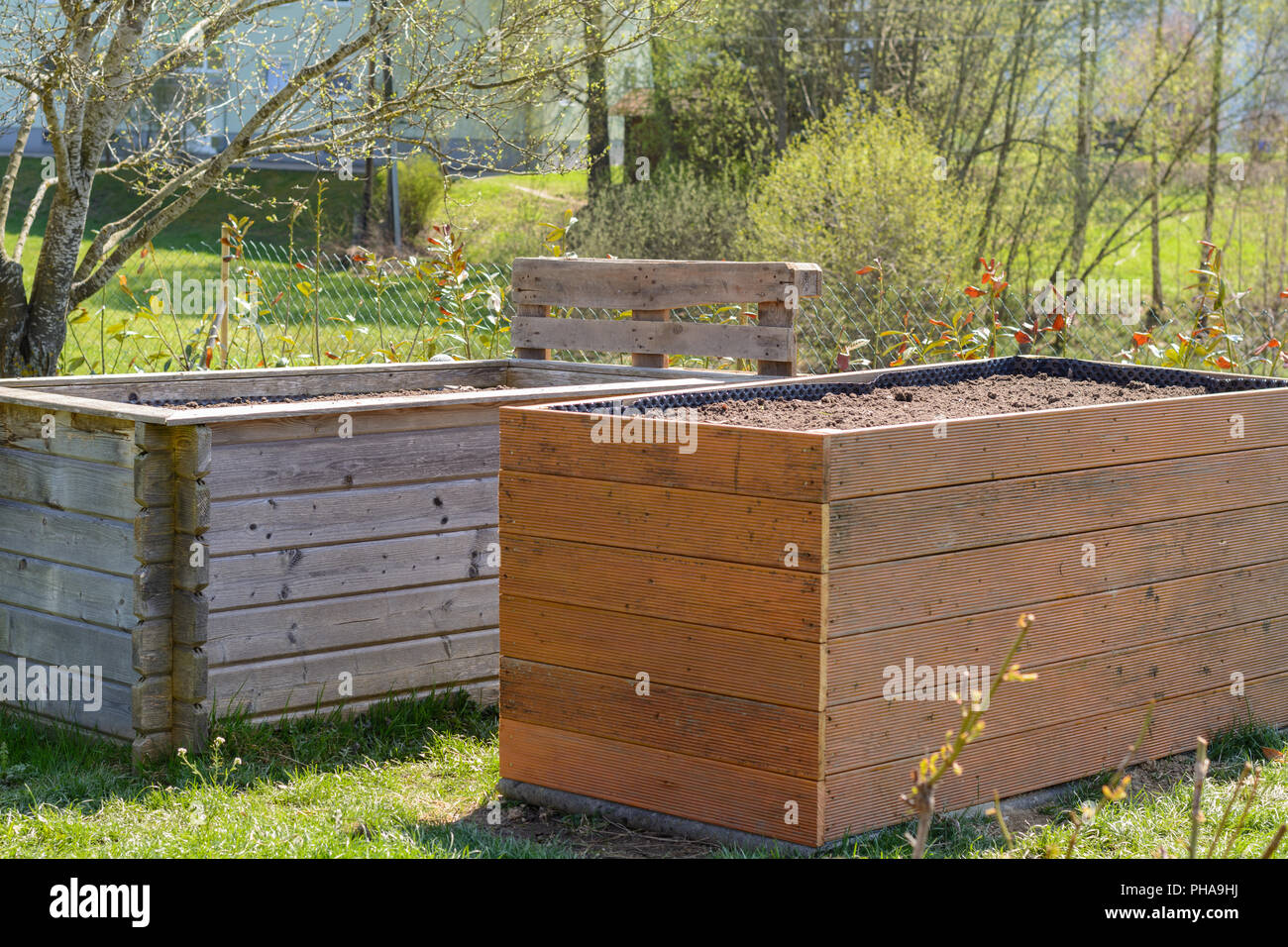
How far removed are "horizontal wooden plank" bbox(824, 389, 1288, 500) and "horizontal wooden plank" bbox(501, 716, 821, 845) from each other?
702 millimetres

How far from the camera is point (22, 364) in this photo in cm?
615

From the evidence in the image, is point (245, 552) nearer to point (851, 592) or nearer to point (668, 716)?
point (668, 716)

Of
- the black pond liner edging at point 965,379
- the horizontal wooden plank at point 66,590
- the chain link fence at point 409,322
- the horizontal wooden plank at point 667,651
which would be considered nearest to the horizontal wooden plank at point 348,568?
the horizontal wooden plank at point 66,590

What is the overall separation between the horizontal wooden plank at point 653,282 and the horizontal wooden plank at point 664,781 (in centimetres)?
229

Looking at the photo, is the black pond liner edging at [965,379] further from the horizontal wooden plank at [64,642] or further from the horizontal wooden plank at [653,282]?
the horizontal wooden plank at [64,642]

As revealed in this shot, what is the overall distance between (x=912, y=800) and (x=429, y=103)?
5.24 meters

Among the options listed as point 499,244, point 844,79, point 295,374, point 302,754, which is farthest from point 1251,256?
point 302,754

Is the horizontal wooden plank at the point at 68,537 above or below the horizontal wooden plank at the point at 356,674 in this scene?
above

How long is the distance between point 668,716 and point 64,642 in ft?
6.51

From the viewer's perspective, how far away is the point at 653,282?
5559mm

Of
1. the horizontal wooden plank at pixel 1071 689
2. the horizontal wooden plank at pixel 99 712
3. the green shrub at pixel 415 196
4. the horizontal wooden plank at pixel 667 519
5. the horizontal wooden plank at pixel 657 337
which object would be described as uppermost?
the green shrub at pixel 415 196

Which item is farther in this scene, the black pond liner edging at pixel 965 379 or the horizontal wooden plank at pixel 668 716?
the black pond liner edging at pixel 965 379

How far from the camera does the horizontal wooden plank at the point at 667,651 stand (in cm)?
289

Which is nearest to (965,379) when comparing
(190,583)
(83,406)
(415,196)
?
(190,583)
